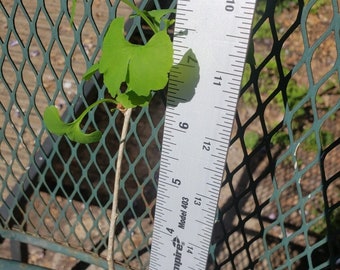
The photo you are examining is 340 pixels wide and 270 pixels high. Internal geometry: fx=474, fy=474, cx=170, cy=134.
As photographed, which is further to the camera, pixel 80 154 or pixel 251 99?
pixel 251 99

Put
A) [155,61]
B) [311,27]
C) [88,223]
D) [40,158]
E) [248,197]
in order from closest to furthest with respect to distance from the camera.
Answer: [155,61], [40,158], [88,223], [248,197], [311,27]

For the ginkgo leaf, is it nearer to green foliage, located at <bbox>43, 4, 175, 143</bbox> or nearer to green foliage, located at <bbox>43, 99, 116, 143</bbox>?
green foliage, located at <bbox>43, 4, 175, 143</bbox>

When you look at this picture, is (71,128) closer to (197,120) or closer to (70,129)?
(70,129)

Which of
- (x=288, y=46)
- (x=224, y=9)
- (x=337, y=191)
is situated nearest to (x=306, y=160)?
(x=337, y=191)

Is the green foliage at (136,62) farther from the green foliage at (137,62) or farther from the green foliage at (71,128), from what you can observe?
the green foliage at (71,128)

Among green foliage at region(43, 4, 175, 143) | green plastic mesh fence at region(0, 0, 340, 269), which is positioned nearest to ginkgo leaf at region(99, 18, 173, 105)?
green foliage at region(43, 4, 175, 143)

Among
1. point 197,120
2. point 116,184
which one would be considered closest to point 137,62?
point 197,120

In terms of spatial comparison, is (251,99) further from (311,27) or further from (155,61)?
(155,61)
